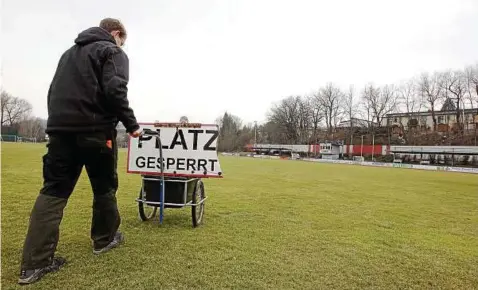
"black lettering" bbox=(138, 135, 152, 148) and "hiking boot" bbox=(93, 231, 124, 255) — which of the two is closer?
"hiking boot" bbox=(93, 231, 124, 255)

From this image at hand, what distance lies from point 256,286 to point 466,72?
87.3 metres

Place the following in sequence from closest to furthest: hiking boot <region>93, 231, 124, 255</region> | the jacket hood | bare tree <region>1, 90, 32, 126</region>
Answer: the jacket hood
hiking boot <region>93, 231, 124, 255</region>
bare tree <region>1, 90, 32, 126</region>

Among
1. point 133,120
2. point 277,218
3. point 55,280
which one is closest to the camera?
point 55,280

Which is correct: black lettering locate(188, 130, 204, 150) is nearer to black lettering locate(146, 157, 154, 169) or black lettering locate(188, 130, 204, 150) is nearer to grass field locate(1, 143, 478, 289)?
black lettering locate(146, 157, 154, 169)

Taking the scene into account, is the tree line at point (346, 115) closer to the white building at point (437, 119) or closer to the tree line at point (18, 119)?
the white building at point (437, 119)

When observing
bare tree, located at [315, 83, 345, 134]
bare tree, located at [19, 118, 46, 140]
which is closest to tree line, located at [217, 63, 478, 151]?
bare tree, located at [315, 83, 345, 134]

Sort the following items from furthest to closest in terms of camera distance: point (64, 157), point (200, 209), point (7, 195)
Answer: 1. point (7, 195)
2. point (200, 209)
3. point (64, 157)

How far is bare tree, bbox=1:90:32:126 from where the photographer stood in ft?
316

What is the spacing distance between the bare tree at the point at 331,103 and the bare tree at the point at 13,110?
85.8 m

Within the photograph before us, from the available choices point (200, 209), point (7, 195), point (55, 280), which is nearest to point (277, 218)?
point (200, 209)

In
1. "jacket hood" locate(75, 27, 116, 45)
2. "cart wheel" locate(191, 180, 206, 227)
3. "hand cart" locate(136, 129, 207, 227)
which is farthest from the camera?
"cart wheel" locate(191, 180, 206, 227)

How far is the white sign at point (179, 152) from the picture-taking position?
4.78 metres

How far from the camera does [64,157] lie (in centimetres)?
302

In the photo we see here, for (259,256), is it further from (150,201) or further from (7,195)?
(7,195)
